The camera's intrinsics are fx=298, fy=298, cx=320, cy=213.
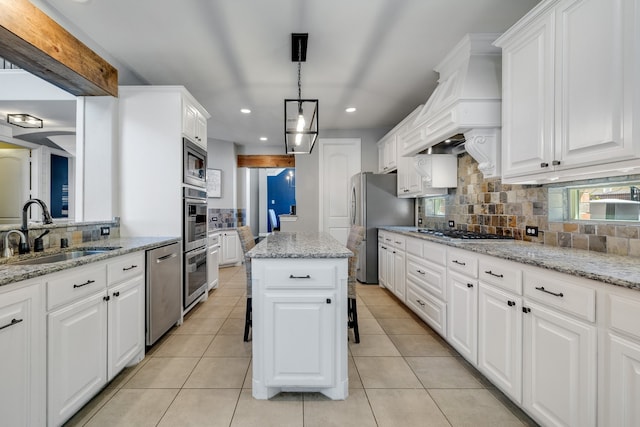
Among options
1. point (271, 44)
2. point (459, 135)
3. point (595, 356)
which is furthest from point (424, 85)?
point (595, 356)

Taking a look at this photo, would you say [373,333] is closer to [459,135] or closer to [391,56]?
[459,135]

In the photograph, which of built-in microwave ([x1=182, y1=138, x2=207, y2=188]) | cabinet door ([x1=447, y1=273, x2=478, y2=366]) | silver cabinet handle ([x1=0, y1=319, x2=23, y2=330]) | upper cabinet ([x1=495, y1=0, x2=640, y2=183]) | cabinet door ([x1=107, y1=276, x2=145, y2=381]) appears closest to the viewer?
silver cabinet handle ([x1=0, y1=319, x2=23, y2=330])

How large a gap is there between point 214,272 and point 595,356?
12.9 feet

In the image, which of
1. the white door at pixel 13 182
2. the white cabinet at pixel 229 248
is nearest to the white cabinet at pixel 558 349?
the white door at pixel 13 182

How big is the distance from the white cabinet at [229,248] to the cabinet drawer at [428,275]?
3.79m

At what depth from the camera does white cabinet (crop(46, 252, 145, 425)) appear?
1.44 meters

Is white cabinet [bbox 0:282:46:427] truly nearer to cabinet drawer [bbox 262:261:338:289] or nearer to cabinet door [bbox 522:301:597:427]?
cabinet drawer [bbox 262:261:338:289]

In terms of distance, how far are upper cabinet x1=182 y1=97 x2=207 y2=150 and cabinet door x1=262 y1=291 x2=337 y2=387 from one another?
220 cm

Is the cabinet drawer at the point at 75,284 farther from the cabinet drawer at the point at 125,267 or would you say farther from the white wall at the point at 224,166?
the white wall at the point at 224,166

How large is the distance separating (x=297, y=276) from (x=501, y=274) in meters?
1.21

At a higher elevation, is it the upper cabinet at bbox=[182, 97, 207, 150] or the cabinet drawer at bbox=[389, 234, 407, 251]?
the upper cabinet at bbox=[182, 97, 207, 150]

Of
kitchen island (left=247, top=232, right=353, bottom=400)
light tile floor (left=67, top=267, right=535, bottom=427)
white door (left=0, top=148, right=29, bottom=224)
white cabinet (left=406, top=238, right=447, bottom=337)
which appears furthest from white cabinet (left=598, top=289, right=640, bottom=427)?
white door (left=0, top=148, right=29, bottom=224)

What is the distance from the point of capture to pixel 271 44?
2.65 m

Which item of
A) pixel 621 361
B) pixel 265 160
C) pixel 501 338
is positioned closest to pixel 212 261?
pixel 265 160
